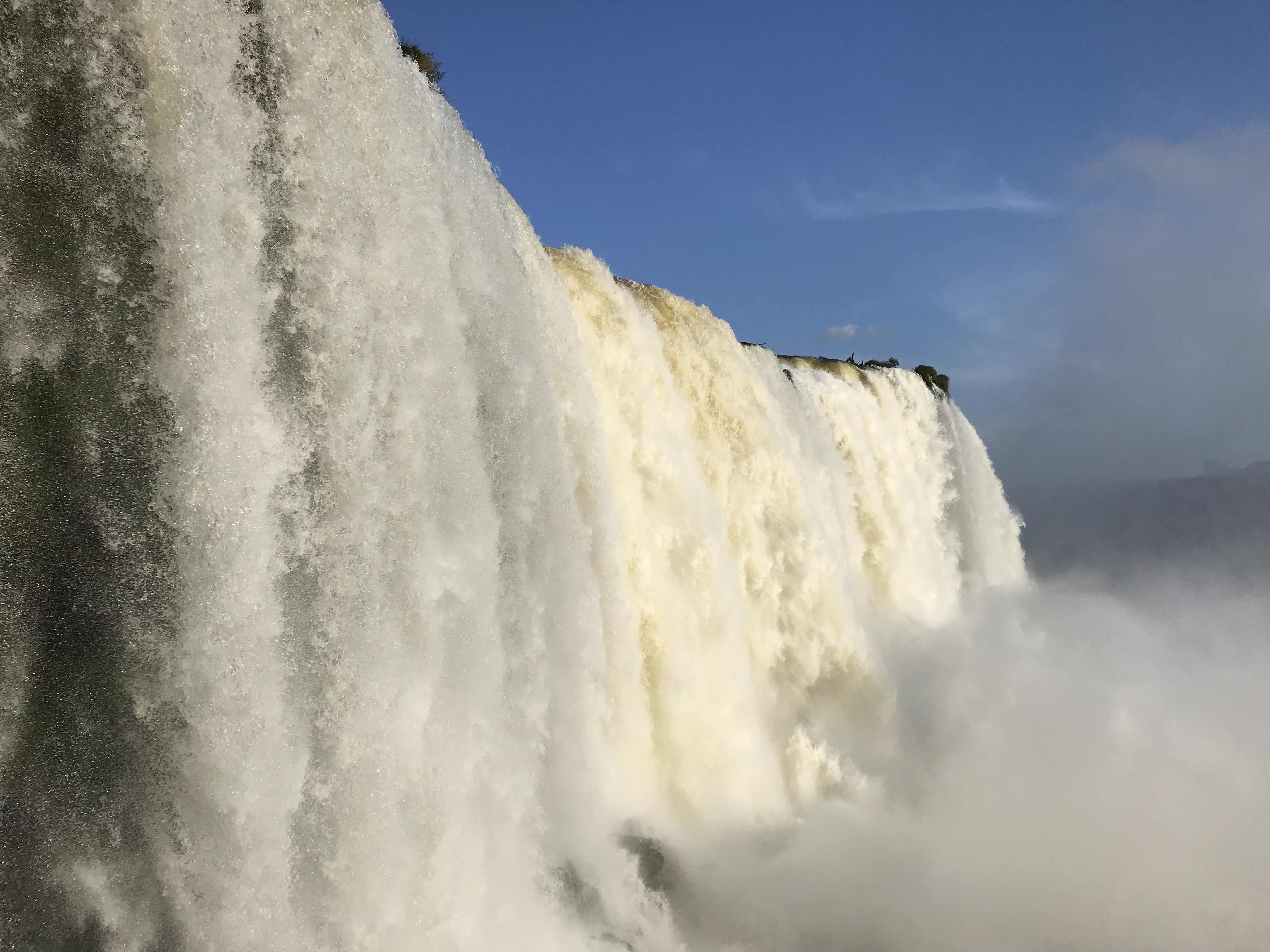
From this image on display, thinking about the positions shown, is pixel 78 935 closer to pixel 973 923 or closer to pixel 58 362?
pixel 58 362

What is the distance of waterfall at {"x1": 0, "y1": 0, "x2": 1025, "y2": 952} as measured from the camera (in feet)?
8.74

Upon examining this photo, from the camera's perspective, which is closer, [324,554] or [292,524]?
[292,524]

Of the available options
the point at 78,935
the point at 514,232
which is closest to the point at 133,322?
the point at 78,935

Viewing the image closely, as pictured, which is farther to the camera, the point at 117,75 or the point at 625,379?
the point at 625,379

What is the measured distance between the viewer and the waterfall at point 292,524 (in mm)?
2664

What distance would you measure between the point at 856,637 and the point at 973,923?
10.5 feet

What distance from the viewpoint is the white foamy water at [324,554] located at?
2678 millimetres

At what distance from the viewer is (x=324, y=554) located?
10.9 ft

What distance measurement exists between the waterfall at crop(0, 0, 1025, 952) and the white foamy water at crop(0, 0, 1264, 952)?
1 cm

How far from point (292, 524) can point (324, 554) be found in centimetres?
19

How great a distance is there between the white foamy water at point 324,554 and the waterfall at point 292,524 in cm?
1

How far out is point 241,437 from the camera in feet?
9.93

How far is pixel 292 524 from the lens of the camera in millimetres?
3197

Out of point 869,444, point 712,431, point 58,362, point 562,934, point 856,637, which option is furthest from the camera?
point 869,444
